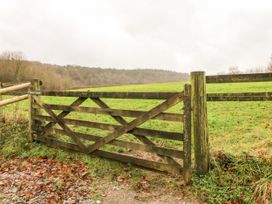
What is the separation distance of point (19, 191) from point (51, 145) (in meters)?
2.19

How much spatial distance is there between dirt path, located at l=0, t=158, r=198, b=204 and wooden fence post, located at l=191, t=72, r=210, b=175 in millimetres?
761

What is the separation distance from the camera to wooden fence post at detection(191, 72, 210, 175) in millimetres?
4402

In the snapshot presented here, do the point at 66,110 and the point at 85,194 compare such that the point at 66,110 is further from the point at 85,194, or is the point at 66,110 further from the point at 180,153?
the point at 180,153

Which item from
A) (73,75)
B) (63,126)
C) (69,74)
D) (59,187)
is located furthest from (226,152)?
(73,75)

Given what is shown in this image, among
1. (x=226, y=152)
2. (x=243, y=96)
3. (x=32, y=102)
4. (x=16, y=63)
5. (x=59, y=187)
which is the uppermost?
(x=16, y=63)

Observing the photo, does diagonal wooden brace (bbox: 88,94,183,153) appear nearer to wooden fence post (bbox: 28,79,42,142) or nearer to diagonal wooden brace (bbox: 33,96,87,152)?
diagonal wooden brace (bbox: 33,96,87,152)

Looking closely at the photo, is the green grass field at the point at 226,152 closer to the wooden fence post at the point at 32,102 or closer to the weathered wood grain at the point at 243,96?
the wooden fence post at the point at 32,102

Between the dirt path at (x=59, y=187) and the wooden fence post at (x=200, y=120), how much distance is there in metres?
0.76

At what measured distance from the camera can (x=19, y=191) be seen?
470cm

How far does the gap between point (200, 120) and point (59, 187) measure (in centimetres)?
297

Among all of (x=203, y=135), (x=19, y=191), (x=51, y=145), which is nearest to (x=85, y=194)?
(x=19, y=191)

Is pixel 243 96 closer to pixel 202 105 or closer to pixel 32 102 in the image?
pixel 202 105

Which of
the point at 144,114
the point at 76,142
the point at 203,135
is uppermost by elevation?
the point at 144,114

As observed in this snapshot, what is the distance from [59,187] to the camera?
4699mm
